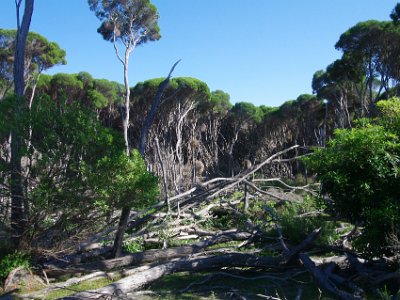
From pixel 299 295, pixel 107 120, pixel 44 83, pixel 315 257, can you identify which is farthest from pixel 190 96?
pixel 299 295

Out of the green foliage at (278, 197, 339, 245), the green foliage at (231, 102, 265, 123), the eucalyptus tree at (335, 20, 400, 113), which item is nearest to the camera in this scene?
the green foliage at (278, 197, 339, 245)

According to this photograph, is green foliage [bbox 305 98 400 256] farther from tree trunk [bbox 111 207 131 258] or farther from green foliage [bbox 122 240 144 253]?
green foliage [bbox 122 240 144 253]

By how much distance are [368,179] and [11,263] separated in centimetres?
559

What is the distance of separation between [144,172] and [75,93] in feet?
70.5

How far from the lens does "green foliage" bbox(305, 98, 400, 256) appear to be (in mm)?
5539

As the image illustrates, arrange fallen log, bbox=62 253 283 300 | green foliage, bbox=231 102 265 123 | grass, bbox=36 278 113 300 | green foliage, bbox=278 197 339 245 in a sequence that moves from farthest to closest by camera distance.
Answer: green foliage, bbox=231 102 265 123, green foliage, bbox=278 197 339 245, fallen log, bbox=62 253 283 300, grass, bbox=36 278 113 300

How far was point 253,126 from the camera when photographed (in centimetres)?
3681

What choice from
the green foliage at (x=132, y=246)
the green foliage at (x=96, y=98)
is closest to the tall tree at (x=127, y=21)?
the green foliage at (x=96, y=98)

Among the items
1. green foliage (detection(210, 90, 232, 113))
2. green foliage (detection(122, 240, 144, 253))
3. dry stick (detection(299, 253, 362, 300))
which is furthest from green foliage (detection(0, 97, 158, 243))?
green foliage (detection(210, 90, 232, 113))

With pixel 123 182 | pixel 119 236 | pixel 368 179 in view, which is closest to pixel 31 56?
pixel 119 236

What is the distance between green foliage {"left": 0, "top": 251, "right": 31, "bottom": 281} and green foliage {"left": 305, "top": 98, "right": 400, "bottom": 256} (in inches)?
192

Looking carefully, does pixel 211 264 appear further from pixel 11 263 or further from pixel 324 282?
pixel 11 263

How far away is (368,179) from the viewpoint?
5746 millimetres

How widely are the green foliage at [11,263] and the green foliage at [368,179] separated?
4.87 meters
